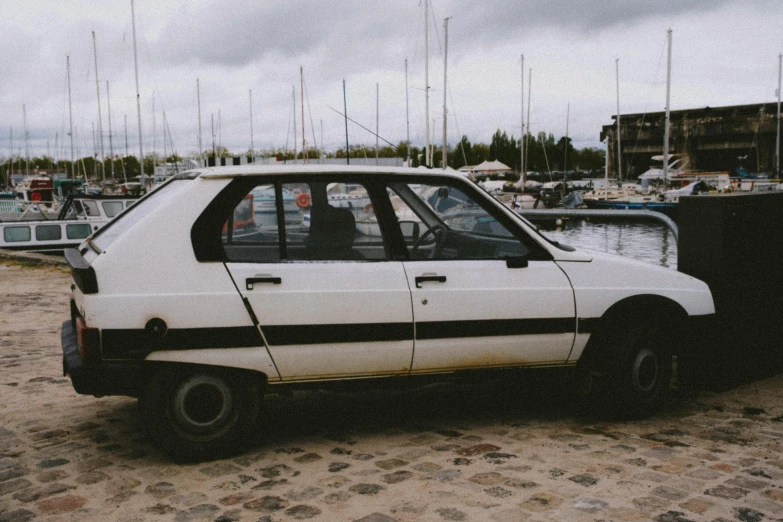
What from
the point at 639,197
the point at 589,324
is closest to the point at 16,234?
the point at 589,324

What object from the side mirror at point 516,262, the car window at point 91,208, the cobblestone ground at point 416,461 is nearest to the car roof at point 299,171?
the side mirror at point 516,262

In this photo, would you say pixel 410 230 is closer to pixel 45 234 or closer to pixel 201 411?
pixel 201 411

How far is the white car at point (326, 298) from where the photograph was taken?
426 cm

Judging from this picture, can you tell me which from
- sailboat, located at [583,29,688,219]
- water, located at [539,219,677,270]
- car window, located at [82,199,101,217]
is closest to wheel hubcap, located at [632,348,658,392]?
car window, located at [82,199,101,217]

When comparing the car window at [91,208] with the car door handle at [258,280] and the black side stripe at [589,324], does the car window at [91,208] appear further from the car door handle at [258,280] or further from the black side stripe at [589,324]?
the black side stripe at [589,324]

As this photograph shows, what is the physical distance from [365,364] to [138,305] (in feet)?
4.39

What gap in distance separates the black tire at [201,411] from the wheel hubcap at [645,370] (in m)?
2.53

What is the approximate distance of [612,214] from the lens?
7.28m

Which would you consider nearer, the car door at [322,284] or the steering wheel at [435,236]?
the car door at [322,284]

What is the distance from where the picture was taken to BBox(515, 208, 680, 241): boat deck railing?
22.7 feet

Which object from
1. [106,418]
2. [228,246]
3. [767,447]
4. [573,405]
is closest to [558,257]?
[573,405]

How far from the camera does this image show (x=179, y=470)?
4414 millimetres

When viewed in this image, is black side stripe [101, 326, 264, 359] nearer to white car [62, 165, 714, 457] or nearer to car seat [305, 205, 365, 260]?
white car [62, 165, 714, 457]

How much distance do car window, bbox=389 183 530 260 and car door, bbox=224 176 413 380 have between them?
257 mm
